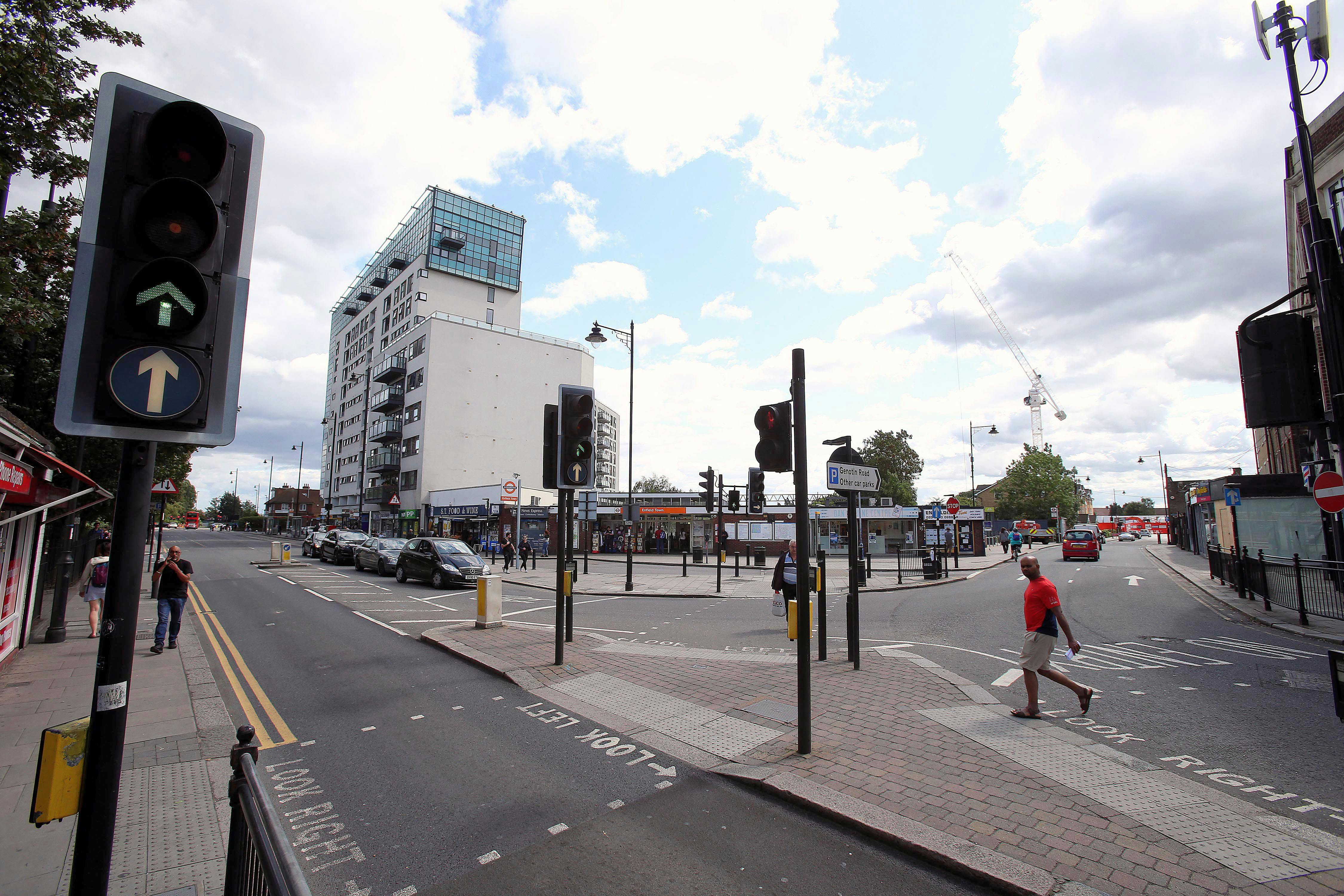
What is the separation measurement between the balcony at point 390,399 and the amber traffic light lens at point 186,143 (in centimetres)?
5702

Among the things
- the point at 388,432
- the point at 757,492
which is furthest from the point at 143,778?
the point at 388,432

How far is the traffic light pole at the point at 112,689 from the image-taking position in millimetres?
2324

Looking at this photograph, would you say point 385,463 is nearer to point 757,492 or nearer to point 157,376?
point 757,492

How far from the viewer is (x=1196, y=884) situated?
341cm

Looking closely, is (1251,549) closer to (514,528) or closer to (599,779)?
(599,779)

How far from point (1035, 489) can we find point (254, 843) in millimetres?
88139

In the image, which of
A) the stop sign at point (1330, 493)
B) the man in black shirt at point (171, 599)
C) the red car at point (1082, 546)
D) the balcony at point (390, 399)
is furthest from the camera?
the balcony at point (390, 399)

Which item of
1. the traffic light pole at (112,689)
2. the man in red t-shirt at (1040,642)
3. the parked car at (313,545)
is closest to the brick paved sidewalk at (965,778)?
the man in red t-shirt at (1040,642)

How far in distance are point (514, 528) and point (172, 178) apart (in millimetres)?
37767

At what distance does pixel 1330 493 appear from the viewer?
8.88 m

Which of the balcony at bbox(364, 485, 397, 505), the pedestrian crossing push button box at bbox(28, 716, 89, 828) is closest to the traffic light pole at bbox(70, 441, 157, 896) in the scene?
the pedestrian crossing push button box at bbox(28, 716, 89, 828)

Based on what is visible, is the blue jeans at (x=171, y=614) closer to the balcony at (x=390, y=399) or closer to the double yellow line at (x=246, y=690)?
the double yellow line at (x=246, y=690)

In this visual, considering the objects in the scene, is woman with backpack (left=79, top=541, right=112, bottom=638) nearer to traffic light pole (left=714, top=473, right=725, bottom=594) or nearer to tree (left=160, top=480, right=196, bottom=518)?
traffic light pole (left=714, top=473, right=725, bottom=594)

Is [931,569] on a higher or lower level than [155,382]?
lower
